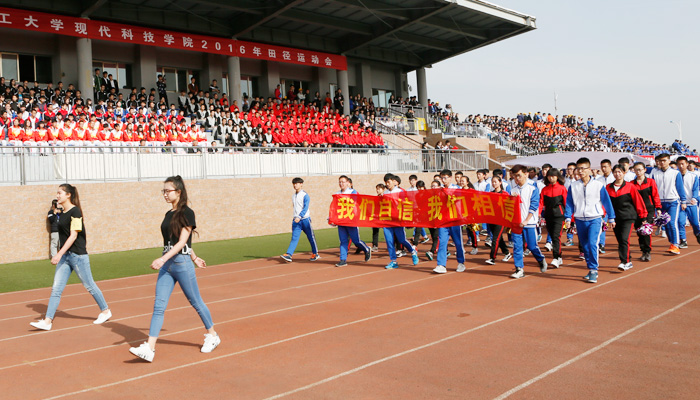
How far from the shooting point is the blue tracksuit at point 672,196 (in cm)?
1245

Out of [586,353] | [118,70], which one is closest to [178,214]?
[586,353]

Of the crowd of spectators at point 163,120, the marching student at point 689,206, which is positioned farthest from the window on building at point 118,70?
the marching student at point 689,206

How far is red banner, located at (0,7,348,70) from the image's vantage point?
892 inches

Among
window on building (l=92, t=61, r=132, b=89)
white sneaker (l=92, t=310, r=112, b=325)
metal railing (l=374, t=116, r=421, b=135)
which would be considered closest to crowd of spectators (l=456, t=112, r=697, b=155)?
metal railing (l=374, t=116, r=421, b=135)

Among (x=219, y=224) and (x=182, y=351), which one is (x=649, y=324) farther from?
(x=219, y=224)

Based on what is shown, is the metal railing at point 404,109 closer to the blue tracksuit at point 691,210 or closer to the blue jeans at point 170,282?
the blue tracksuit at point 691,210

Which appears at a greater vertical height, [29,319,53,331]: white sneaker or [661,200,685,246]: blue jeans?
[661,200,685,246]: blue jeans

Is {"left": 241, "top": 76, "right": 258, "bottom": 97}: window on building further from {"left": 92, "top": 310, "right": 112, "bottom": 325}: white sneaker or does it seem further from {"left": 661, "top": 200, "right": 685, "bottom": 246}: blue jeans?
{"left": 92, "top": 310, "right": 112, "bottom": 325}: white sneaker

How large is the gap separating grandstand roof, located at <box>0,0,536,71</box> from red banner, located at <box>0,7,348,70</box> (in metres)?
0.78

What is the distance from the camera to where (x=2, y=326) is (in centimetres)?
818

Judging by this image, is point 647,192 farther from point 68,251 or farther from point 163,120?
point 163,120

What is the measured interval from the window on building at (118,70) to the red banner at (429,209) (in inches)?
756

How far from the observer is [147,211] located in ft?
56.7

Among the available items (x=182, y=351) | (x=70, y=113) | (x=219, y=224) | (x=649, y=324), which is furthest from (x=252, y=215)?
(x=649, y=324)
